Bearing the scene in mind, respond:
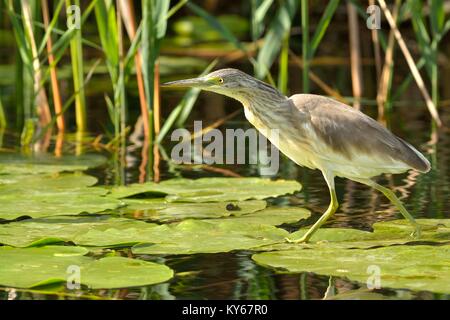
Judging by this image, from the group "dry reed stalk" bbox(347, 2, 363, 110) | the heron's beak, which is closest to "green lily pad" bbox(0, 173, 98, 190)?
the heron's beak

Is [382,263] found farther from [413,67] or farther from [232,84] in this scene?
[413,67]

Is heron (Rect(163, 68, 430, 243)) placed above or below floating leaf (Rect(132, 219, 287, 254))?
above

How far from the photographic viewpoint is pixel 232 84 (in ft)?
16.8

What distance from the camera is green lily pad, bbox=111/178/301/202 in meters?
5.79

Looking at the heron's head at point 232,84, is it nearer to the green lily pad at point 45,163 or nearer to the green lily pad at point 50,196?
the green lily pad at point 50,196

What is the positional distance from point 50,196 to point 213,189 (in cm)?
93

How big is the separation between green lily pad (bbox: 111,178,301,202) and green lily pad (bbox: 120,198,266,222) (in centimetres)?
8

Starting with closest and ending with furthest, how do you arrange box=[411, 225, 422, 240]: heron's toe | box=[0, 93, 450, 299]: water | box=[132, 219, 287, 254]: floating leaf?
1. box=[0, 93, 450, 299]: water
2. box=[132, 219, 287, 254]: floating leaf
3. box=[411, 225, 422, 240]: heron's toe

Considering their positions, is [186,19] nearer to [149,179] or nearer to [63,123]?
[63,123]

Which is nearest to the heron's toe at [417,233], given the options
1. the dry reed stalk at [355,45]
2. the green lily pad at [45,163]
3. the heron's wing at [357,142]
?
the heron's wing at [357,142]

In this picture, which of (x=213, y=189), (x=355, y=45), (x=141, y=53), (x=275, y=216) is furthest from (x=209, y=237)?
(x=355, y=45)

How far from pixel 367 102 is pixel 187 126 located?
163 cm

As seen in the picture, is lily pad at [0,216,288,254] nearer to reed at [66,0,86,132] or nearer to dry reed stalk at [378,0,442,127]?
reed at [66,0,86,132]

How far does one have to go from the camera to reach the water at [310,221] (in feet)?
13.4
